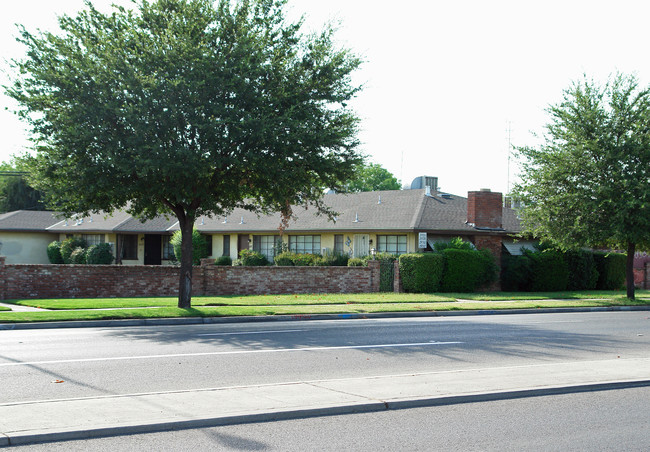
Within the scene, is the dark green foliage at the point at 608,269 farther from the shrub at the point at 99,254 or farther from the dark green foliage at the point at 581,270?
the shrub at the point at 99,254

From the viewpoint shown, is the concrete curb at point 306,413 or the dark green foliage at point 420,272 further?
the dark green foliage at point 420,272

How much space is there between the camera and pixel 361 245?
3356 centimetres

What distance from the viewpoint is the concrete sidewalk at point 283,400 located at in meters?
6.46

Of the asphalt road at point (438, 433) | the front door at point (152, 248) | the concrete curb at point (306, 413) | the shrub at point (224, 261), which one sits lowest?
the asphalt road at point (438, 433)

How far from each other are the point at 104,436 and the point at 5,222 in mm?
41185

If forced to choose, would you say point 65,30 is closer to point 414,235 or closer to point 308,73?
point 308,73

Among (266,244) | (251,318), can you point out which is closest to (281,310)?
(251,318)

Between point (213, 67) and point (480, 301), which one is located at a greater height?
point (213, 67)

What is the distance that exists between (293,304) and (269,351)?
10.3 meters

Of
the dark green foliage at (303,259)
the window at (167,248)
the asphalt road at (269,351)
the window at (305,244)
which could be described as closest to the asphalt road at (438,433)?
the asphalt road at (269,351)

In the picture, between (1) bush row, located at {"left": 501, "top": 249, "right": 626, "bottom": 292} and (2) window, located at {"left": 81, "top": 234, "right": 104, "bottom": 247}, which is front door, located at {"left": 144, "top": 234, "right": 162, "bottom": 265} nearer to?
(2) window, located at {"left": 81, "top": 234, "right": 104, "bottom": 247}

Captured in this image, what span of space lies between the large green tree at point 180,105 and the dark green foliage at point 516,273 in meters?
14.9

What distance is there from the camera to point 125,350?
39.2 ft

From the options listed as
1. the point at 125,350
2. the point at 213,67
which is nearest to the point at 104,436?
the point at 125,350
